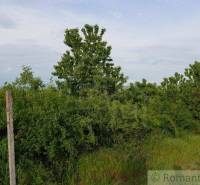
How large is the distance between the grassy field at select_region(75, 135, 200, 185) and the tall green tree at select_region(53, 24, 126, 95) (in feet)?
6.18

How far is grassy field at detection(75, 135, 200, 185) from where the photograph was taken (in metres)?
8.79

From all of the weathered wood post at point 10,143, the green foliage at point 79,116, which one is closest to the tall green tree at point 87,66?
Result: the green foliage at point 79,116

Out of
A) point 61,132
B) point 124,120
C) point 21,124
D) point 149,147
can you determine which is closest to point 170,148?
point 149,147

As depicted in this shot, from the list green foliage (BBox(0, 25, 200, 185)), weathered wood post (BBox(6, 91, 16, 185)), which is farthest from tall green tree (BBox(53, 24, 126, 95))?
weathered wood post (BBox(6, 91, 16, 185))

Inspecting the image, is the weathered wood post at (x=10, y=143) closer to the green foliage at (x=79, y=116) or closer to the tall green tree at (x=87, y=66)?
the green foliage at (x=79, y=116)

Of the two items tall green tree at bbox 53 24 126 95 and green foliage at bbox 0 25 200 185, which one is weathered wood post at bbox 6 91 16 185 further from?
tall green tree at bbox 53 24 126 95

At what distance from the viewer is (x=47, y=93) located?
29.7ft

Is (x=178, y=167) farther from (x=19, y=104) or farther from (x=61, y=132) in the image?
(x=19, y=104)

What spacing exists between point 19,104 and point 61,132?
0.94 m

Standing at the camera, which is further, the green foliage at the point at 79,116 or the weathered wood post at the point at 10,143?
the green foliage at the point at 79,116

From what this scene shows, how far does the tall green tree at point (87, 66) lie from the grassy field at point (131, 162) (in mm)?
1885

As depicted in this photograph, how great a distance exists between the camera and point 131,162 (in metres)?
9.22

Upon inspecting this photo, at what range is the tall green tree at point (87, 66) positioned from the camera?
1169 centimetres

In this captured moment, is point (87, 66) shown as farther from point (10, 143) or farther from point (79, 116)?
point (10, 143)
